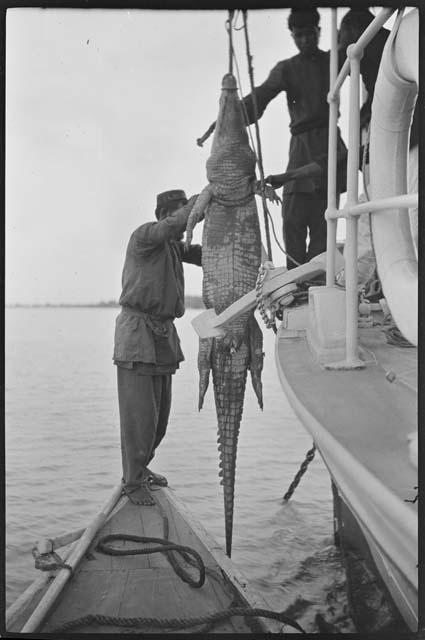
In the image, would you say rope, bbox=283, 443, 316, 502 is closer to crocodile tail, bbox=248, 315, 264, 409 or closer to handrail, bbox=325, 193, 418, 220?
crocodile tail, bbox=248, 315, 264, 409

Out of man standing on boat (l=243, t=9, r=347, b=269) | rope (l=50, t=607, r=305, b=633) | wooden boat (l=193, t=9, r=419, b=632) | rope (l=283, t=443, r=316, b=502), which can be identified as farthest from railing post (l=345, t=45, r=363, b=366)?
rope (l=283, t=443, r=316, b=502)

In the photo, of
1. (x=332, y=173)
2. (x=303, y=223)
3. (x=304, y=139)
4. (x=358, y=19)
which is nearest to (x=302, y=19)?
(x=358, y=19)

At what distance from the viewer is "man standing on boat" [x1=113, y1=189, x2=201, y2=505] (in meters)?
3.23

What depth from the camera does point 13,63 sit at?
2.78m

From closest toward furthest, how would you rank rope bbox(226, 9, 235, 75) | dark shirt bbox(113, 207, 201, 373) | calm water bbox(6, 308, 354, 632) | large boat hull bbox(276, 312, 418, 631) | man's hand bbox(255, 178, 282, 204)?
1. large boat hull bbox(276, 312, 418, 631)
2. rope bbox(226, 9, 235, 75)
3. man's hand bbox(255, 178, 282, 204)
4. dark shirt bbox(113, 207, 201, 373)
5. calm water bbox(6, 308, 354, 632)

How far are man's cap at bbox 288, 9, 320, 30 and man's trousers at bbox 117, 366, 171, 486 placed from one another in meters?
1.51

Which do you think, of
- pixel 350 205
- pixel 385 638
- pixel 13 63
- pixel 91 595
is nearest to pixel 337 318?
pixel 350 205

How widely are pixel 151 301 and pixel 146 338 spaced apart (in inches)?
6.1

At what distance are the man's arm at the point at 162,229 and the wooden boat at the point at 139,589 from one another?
3.49 feet

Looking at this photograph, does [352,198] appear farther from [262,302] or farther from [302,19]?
[302,19]

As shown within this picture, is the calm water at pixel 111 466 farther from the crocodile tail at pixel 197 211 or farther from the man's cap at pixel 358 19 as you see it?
the man's cap at pixel 358 19

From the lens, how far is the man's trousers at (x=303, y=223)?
319 cm

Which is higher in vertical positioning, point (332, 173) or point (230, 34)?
point (230, 34)

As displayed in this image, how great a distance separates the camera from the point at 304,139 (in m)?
3.17
